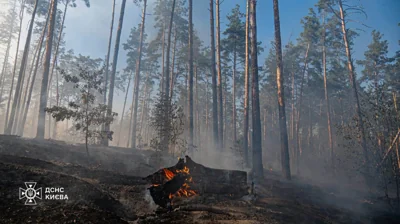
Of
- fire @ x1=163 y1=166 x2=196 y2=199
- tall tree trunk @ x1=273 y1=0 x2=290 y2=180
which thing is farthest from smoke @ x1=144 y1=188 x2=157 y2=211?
tall tree trunk @ x1=273 y1=0 x2=290 y2=180

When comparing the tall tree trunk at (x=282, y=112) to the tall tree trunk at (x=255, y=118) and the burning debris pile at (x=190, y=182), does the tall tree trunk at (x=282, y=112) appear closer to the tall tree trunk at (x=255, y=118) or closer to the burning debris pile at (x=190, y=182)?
the tall tree trunk at (x=255, y=118)

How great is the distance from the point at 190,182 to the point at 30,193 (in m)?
4.41

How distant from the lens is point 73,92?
131ft

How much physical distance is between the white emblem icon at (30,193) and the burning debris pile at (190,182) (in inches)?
107

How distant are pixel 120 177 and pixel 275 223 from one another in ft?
18.0

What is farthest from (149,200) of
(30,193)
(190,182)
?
(30,193)

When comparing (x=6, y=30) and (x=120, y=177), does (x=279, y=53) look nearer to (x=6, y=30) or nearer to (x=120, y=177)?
(x=120, y=177)

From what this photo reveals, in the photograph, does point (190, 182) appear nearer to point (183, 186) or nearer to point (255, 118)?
point (183, 186)

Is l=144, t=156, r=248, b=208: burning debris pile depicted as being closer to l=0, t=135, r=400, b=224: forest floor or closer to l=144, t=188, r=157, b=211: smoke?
l=144, t=188, r=157, b=211: smoke

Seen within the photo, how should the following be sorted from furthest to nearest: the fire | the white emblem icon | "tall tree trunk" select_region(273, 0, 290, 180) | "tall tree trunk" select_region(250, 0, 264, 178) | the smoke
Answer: "tall tree trunk" select_region(273, 0, 290, 180) → "tall tree trunk" select_region(250, 0, 264, 178) → the fire → the smoke → the white emblem icon

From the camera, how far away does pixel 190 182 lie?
7.73 metres

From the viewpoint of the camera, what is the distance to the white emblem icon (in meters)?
4.96

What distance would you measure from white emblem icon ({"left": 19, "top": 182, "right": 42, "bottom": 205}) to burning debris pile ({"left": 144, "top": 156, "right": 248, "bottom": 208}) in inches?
107

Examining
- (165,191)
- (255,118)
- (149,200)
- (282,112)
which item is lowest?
(149,200)
